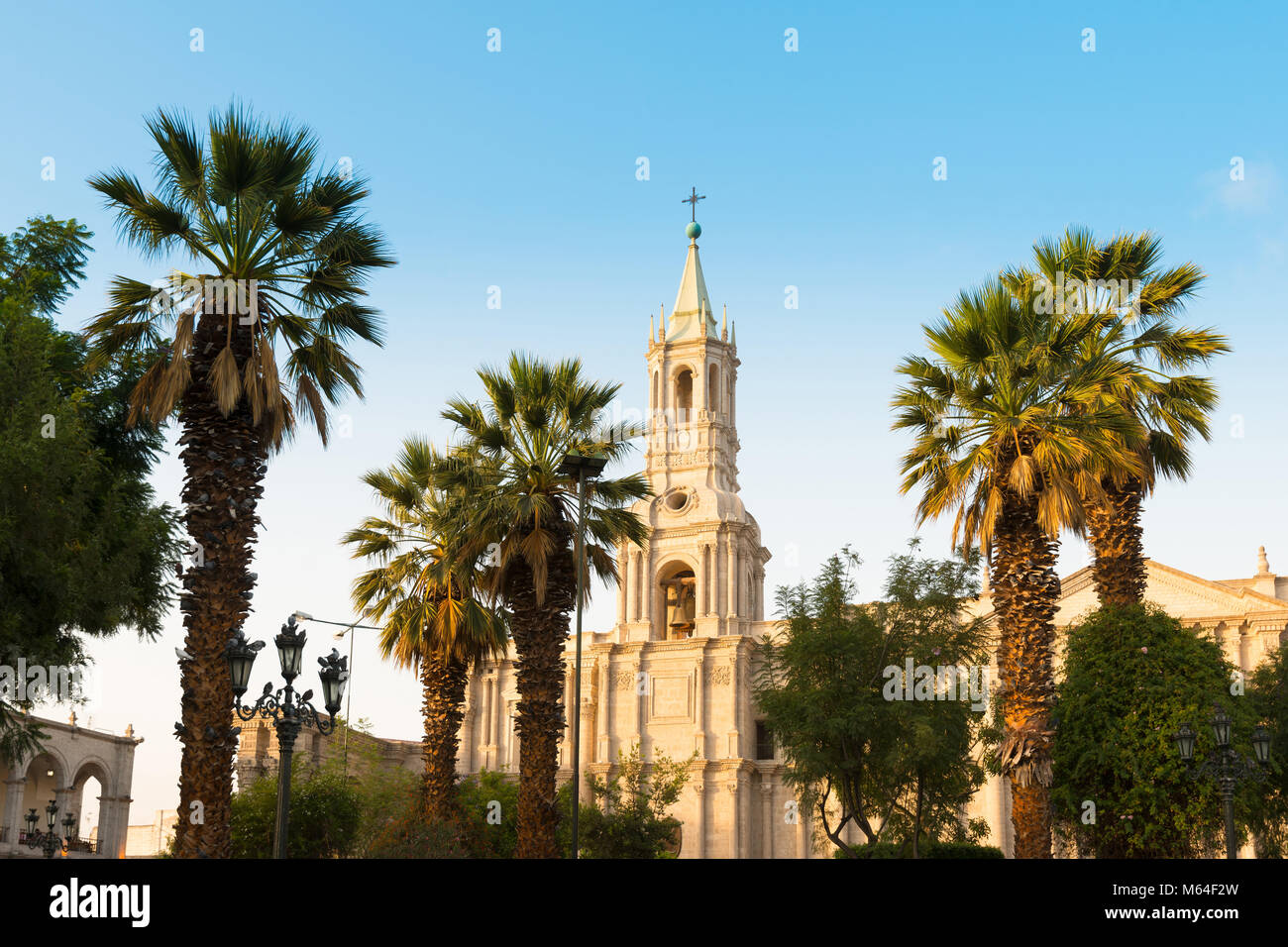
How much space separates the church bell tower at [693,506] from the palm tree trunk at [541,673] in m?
35.1

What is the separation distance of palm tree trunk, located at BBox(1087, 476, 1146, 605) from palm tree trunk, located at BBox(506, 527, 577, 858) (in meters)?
11.2

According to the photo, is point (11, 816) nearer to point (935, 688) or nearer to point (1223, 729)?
point (935, 688)

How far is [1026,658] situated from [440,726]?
498 inches

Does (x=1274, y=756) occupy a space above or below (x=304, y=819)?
above

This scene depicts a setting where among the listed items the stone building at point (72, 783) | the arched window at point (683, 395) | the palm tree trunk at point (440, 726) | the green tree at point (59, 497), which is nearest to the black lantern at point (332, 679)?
→ the green tree at point (59, 497)

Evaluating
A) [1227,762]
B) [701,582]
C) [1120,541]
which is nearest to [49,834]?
[1120,541]

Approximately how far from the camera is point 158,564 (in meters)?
24.5

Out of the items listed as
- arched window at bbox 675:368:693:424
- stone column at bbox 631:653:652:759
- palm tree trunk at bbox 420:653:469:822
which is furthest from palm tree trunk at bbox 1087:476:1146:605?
arched window at bbox 675:368:693:424

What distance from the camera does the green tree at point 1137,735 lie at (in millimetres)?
25578

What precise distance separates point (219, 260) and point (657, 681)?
43.5 meters

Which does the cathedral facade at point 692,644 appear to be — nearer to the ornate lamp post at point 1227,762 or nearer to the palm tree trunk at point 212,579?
the ornate lamp post at point 1227,762

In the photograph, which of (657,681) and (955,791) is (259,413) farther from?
(657,681)

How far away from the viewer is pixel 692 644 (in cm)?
6031
